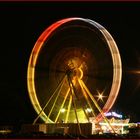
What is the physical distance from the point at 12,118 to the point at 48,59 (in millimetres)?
17832

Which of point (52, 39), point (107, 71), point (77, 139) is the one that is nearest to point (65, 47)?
point (52, 39)

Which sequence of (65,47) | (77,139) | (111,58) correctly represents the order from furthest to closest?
1. (65,47)
2. (111,58)
3. (77,139)

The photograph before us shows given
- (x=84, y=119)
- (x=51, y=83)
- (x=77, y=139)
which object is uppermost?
(x=51, y=83)

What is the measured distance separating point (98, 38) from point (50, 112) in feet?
16.4

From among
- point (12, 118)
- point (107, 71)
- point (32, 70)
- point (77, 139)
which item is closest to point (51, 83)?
point (32, 70)

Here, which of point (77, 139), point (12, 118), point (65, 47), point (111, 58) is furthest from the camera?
point (12, 118)

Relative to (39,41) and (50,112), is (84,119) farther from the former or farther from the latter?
(39,41)

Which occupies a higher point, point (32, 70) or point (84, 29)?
point (84, 29)

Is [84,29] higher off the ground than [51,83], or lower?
higher

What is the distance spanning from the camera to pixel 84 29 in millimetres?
25547

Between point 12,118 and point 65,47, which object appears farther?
point 12,118

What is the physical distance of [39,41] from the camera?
2638 centimetres

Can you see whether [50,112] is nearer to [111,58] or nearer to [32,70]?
[32,70]

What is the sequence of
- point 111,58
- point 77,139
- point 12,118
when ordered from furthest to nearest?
point 12,118 → point 111,58 → point 77,139
